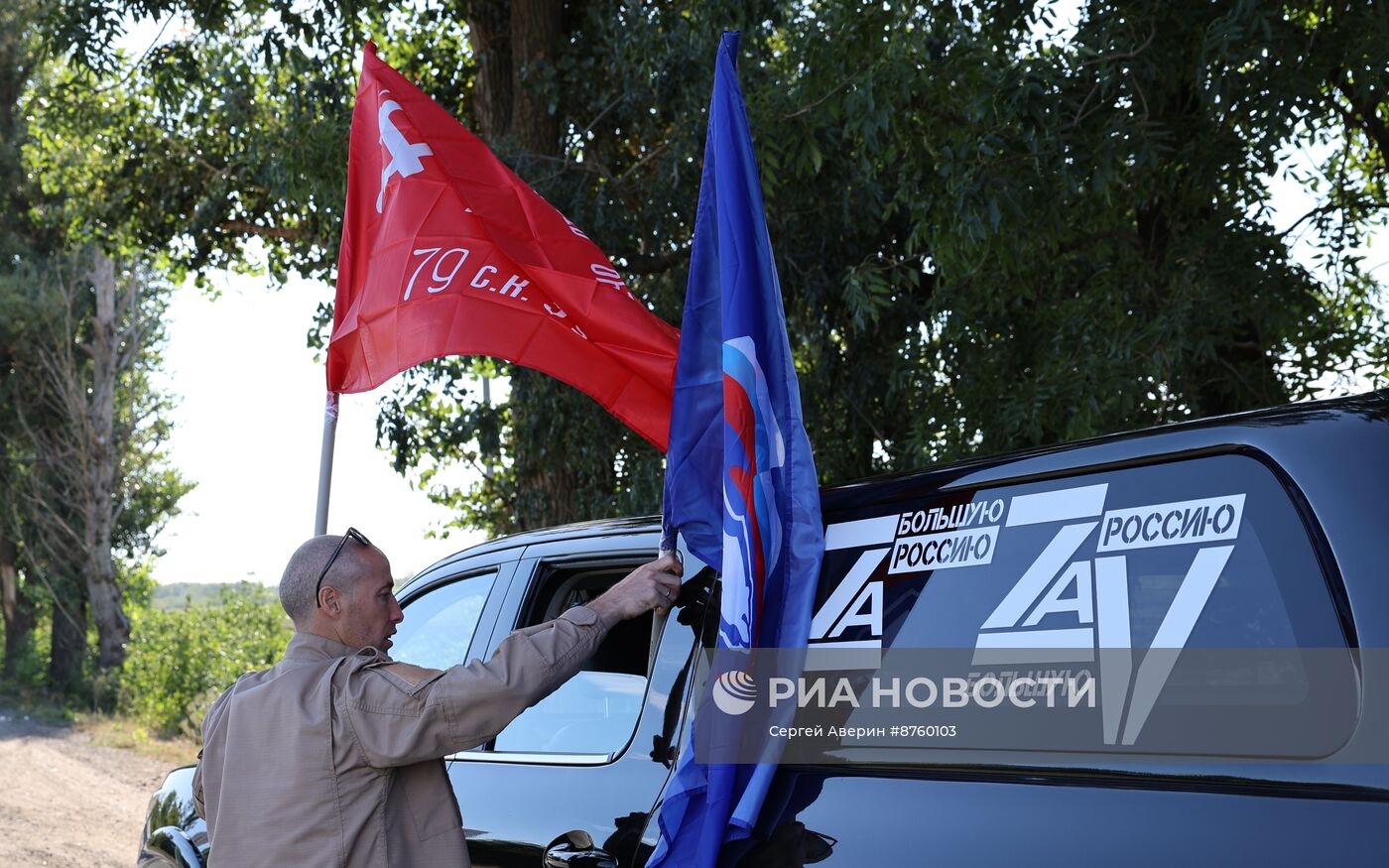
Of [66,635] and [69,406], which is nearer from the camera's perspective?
[69,406]

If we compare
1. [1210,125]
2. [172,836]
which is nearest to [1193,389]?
[1210,125]

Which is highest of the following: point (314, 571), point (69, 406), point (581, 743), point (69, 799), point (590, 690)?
point (69, 406)

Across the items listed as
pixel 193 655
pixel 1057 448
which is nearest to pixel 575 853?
pixel 1057 448

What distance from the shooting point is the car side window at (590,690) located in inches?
131

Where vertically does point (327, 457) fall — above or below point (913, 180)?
below

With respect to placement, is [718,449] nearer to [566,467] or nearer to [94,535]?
[566,467]

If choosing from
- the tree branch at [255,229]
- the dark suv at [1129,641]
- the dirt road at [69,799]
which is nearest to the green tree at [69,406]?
the dirt road at [69,799]

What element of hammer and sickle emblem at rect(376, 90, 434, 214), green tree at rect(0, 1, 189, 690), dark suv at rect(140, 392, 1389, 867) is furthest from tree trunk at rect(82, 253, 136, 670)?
dark suv at rect(140, 392, 1389, 867)

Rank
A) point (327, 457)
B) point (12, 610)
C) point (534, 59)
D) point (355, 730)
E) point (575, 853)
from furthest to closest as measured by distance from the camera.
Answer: point (12, 610) → point (534, 59) → point (327, 457) → point (575, 853) → point (355, 730)

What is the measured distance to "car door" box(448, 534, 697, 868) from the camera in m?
3.09

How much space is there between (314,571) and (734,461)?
957 mm

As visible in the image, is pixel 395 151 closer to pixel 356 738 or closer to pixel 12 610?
pixel 356 738

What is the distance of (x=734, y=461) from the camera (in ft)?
9.61

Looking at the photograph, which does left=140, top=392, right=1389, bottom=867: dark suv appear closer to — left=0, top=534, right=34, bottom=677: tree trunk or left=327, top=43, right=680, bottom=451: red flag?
left=327, top=43, right=680, bottom=451: red flag
